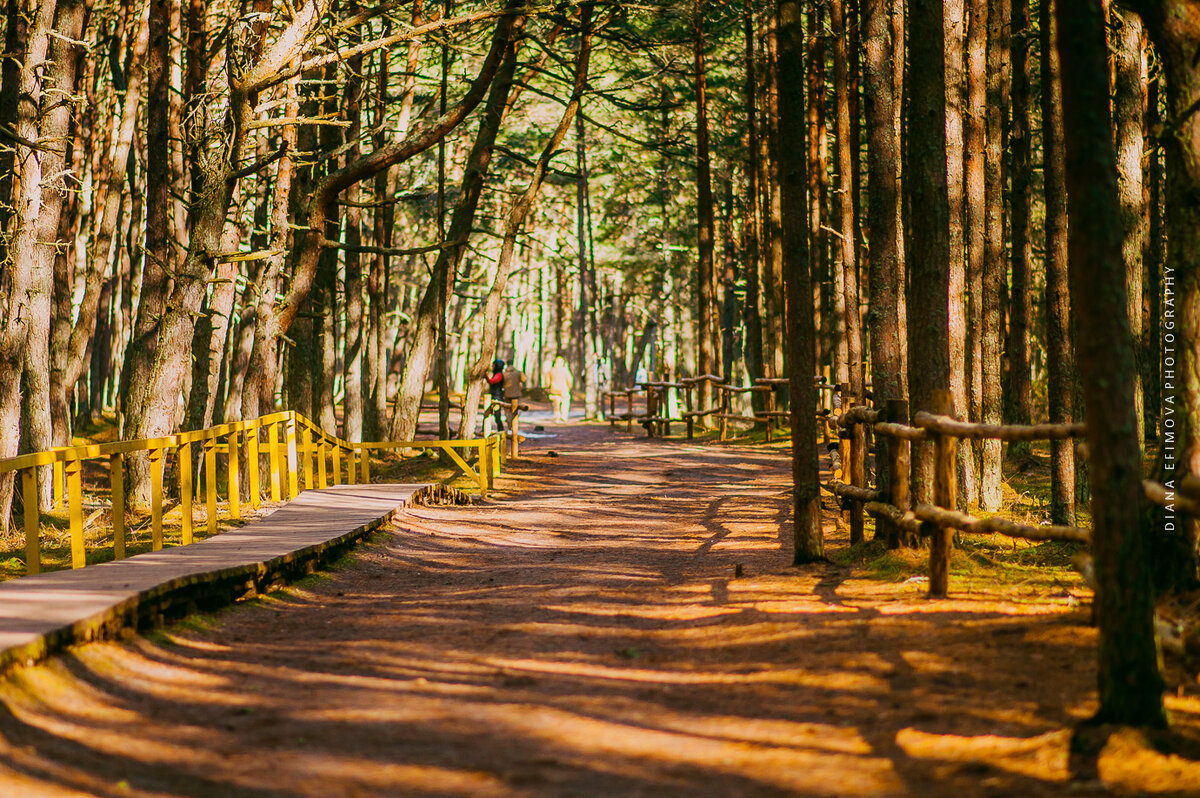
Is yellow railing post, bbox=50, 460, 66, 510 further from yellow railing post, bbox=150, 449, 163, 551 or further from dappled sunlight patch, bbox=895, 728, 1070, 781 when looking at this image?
dappled sunlight patch, bbox=895, 728, 1070, 781

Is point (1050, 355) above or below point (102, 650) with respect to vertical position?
above

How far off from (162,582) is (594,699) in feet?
11.4

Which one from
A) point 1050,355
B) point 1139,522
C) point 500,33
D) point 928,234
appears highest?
point 500,33

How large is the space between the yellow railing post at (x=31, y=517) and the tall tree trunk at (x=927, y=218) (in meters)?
6.98

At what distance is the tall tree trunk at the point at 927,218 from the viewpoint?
934 centimetres

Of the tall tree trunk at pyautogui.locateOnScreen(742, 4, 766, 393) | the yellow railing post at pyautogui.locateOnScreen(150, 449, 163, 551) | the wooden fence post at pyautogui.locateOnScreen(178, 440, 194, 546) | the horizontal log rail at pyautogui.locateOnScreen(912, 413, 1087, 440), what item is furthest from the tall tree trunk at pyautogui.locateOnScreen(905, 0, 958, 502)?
the tall tree trunk at pyautogui.locateOnScreen(742, 4, 766, 393)

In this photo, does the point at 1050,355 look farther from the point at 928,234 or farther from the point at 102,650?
the point at 102,650

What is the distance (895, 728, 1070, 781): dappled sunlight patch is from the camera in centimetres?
443

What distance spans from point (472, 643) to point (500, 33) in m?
14.1

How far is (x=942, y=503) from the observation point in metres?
7.76

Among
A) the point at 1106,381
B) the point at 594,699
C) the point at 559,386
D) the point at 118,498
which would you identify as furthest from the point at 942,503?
the point at 559,386

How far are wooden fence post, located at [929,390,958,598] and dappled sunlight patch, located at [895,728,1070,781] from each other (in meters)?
2.90

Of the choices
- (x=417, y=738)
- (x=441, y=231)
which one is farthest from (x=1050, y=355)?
(x=441, y=231)

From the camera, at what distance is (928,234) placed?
954 centimetres
